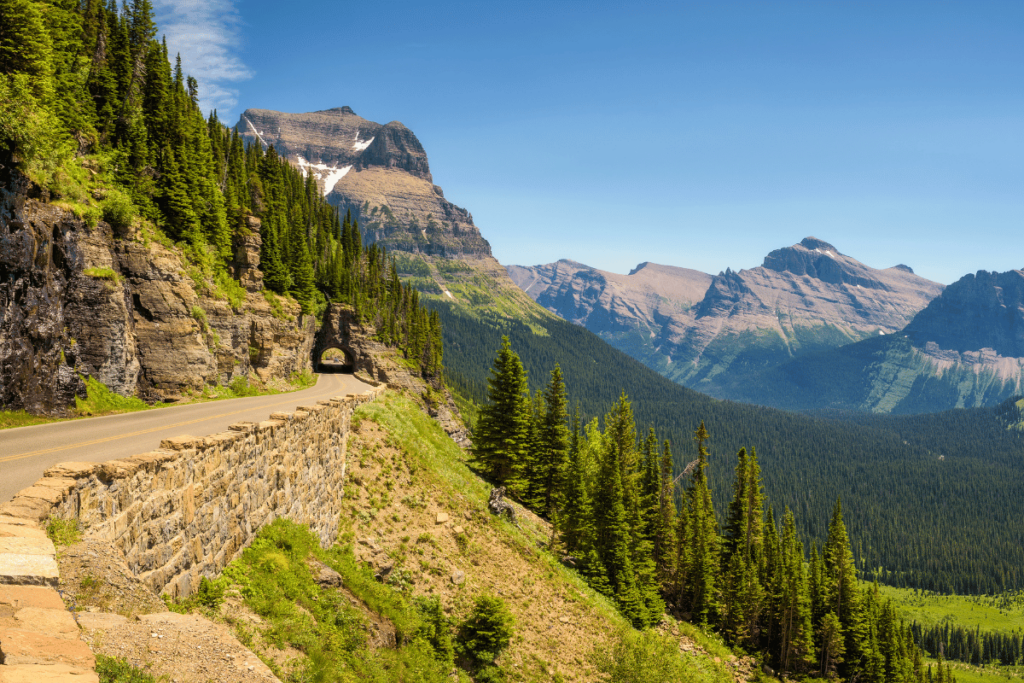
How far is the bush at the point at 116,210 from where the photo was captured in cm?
3550

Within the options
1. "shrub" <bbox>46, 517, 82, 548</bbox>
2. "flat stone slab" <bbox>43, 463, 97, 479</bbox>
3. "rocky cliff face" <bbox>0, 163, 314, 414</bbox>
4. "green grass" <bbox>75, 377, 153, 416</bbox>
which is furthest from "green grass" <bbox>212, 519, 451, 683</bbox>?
"green grass" <bbox>75, 377, 153, 416</bbox>

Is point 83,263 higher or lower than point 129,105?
lower

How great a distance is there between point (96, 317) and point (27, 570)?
30.4m

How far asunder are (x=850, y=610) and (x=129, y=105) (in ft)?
307

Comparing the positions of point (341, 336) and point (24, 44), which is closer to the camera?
point (24, 44)

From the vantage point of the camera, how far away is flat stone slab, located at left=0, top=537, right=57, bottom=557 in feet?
22.7

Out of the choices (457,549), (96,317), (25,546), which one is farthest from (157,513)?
(96,317)

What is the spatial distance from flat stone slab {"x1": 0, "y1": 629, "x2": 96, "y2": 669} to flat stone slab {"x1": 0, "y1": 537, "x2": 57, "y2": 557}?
81.0 inches

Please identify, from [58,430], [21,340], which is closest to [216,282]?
[21,340]

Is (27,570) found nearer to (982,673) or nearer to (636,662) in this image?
(636,662)

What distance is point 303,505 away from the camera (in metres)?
20.4

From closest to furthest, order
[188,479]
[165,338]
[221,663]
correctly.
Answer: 1. [221,663]
2. [188,479]
3. [165,338]

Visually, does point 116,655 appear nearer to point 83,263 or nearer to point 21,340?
point 21,340

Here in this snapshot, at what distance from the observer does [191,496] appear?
12.7 m
